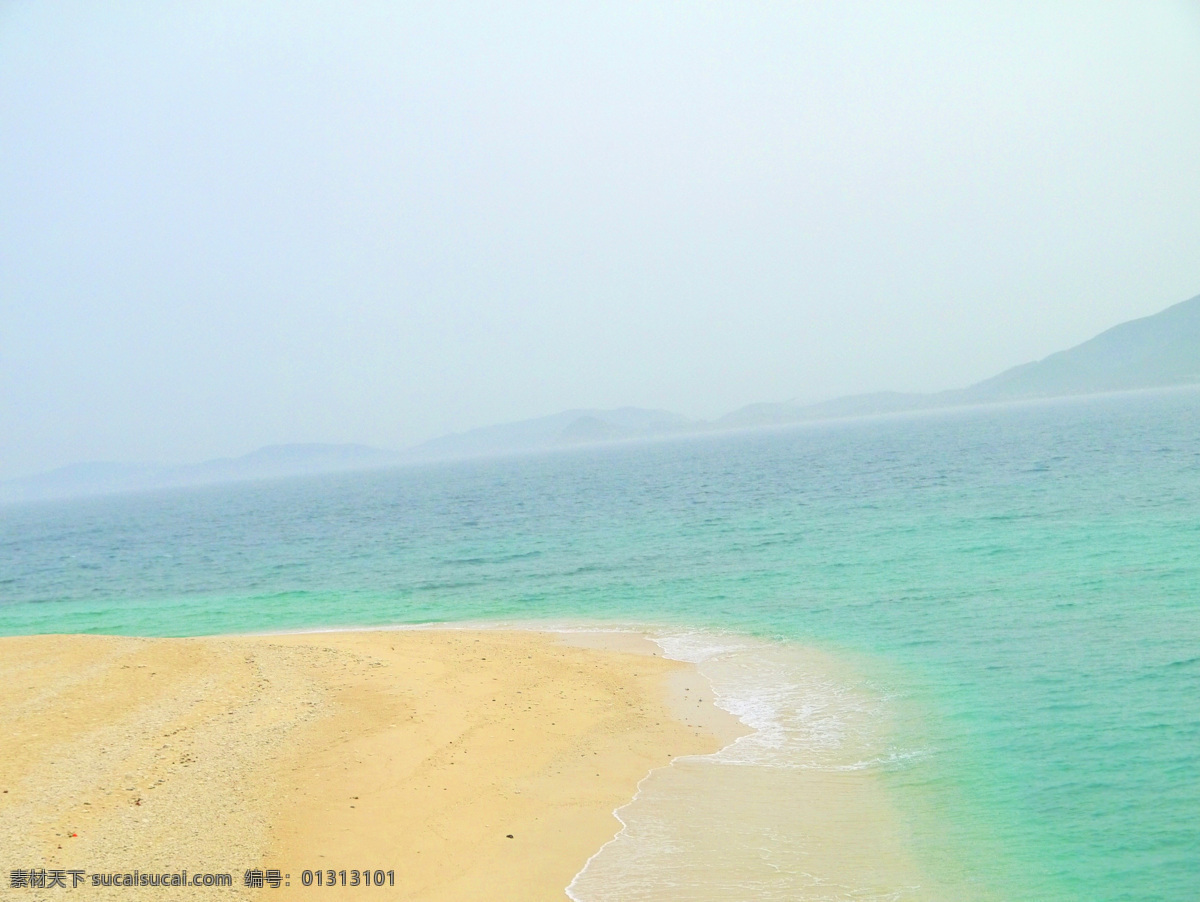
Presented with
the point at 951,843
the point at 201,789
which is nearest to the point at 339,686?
the point at 201,789

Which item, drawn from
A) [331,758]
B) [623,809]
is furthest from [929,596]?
[331,758]

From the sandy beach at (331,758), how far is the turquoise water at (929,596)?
3.86 metres

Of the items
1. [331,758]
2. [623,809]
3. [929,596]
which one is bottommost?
[929,596]

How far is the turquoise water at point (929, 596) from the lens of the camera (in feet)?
31.1

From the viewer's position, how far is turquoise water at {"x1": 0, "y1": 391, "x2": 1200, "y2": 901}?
9.48 m

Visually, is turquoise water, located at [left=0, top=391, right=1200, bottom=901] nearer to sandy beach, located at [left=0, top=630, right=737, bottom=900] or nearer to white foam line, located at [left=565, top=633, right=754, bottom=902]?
white foam line, located at [left=565, top=633, right=754, bottom=902]

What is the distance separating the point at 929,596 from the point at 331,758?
1498 cm

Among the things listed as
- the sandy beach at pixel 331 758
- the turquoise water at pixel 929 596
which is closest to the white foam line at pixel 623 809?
the sandy beach at pixel 331 758

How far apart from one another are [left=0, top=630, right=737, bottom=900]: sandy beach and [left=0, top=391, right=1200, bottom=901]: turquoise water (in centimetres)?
386

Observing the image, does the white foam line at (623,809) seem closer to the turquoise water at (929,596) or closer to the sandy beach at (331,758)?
the sandy beach at (331,758)

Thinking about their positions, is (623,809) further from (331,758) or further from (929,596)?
(929,596)

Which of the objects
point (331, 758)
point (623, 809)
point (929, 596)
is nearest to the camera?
point (623, 809)

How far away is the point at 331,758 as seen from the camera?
11.1 metres

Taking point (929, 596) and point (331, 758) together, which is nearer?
point (331, 758)
